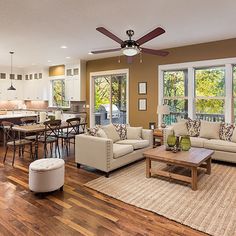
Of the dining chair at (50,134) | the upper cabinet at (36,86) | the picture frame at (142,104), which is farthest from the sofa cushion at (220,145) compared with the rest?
the upper cabinet at (36,86)

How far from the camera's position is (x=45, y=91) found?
31.9 ft

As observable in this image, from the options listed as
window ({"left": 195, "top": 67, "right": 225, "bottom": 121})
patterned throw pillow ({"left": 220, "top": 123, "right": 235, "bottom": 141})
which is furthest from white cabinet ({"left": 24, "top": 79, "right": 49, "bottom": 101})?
patterned throw pillow ({"left": 220, "top": 123, "right": 235, "bottom": 141})

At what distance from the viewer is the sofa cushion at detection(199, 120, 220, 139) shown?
516cm

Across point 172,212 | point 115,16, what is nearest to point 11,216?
point 172,212

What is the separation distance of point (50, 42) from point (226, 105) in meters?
4.70

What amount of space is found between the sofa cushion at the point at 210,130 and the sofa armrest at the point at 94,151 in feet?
8.24

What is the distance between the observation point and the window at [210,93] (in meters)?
5.74

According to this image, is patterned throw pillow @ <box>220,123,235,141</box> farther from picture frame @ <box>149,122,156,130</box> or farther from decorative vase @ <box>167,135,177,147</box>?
picture frame @ <box>149,122,156,130</box>

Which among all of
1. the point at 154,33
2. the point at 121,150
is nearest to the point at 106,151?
the point at 121,150

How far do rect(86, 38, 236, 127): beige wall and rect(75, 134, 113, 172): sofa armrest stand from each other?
9.96ft

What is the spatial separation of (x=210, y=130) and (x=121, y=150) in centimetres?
231

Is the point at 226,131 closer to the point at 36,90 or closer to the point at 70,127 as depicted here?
the point at 70,127

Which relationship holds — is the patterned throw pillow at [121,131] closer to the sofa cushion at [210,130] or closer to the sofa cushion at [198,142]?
the sofa cushion at [198,142]

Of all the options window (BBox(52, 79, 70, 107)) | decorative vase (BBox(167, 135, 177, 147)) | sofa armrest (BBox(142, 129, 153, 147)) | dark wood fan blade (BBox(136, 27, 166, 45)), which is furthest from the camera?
window (BBox(52, 79, 70, 107))
